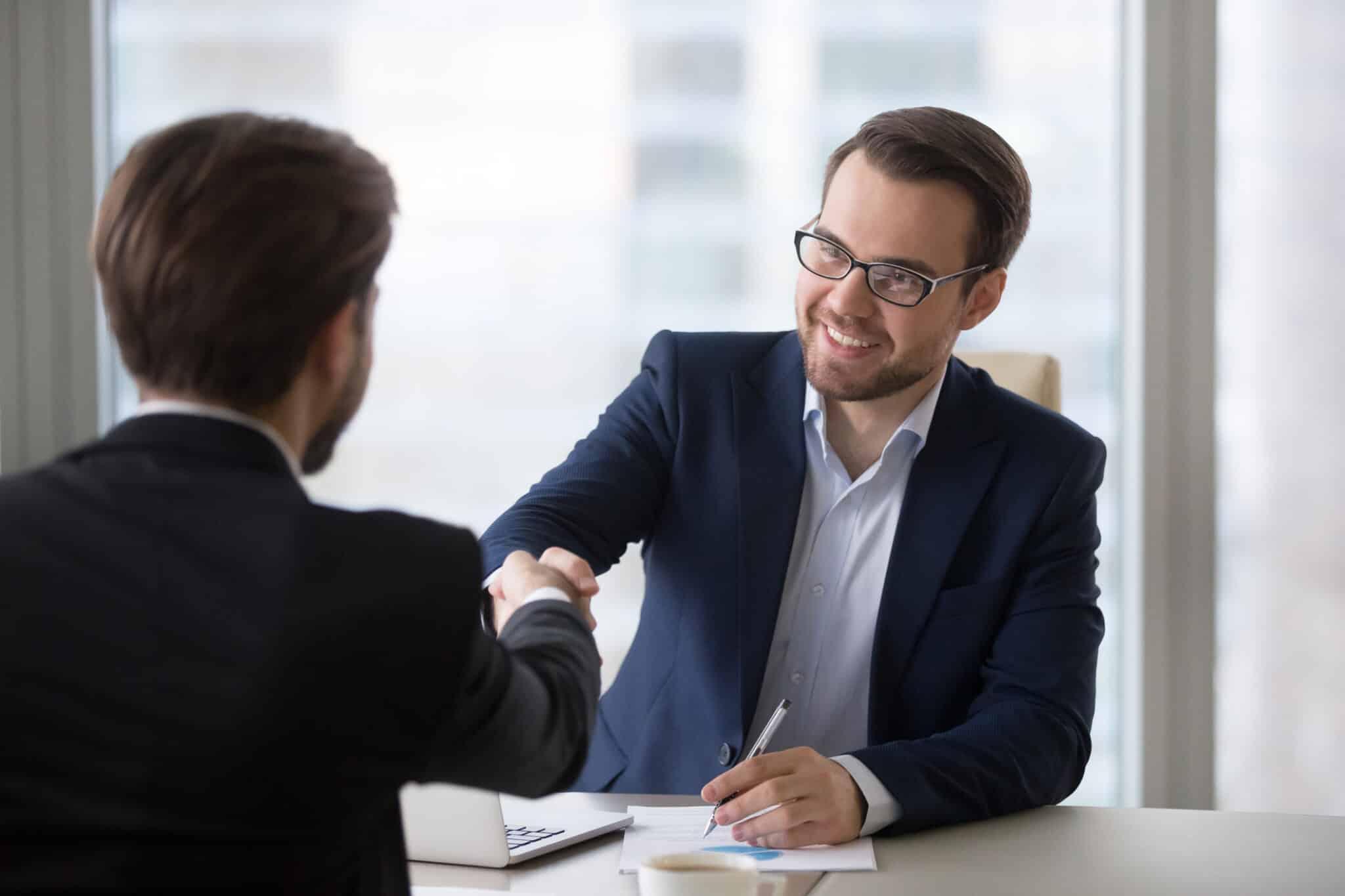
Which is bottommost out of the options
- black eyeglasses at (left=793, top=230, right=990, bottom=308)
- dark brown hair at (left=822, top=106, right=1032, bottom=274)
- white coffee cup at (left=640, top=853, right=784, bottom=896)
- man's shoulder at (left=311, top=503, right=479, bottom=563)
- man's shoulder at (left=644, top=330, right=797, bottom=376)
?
white coffee cup at (left=640, top=853, right=784, bottom=896)

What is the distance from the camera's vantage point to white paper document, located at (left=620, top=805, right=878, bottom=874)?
127 centimetres

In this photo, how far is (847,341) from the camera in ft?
5.95

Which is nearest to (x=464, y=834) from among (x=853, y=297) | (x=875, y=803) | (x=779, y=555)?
(x=875, y=803)

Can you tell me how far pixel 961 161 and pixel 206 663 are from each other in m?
1.37

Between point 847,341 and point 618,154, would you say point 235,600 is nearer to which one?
point 847,341

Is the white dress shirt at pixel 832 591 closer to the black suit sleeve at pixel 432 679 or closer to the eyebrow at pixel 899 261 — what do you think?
the eyebrow at pixel 899 261

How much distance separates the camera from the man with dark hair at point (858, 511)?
5.64 ft

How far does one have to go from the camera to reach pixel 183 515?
774 millimetres

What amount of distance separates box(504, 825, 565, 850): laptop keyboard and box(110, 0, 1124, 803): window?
1643mm

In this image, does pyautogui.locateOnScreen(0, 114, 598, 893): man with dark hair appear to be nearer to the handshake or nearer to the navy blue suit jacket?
the handshake

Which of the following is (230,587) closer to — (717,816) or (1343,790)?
(717,816)

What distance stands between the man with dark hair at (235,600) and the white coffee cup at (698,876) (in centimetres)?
21

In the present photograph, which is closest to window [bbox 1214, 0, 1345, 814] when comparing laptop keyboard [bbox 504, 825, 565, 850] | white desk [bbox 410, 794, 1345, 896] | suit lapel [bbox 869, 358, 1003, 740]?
suit lapel [bbox 869, 358, 1003, 740]

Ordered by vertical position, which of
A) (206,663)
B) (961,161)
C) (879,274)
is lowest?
(206,663)
